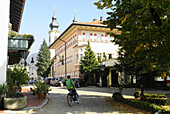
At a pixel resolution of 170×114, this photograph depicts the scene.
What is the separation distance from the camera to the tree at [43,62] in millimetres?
88375

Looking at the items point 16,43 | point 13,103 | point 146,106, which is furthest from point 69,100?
point 16,43

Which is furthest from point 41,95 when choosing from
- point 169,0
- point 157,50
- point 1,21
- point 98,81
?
point 98,81

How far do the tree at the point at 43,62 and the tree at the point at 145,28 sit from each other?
258ft

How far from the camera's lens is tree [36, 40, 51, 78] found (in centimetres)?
8838

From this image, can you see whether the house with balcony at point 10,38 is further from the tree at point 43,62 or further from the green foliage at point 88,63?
the tree at point 43,62

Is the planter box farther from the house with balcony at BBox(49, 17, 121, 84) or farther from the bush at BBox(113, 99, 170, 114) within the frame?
the house with balcony at BBox(49, 17, 121, 84)

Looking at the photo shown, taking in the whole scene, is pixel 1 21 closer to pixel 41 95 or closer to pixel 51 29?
pixel 41 95

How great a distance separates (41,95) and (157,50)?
29.8 feet

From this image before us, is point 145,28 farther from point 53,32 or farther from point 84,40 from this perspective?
point 53,32

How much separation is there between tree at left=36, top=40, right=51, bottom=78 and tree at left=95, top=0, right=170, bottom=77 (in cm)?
7867

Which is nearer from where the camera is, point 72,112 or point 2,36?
point 72,112

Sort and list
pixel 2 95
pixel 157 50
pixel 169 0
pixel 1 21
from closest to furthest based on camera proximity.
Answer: pixel 169 0 → pixel 157 50 → pixel 2 95 → pixel 1 21

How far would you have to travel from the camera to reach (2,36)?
37.9ft

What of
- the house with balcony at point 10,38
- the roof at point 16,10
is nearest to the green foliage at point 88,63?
the roof at point 16,10
